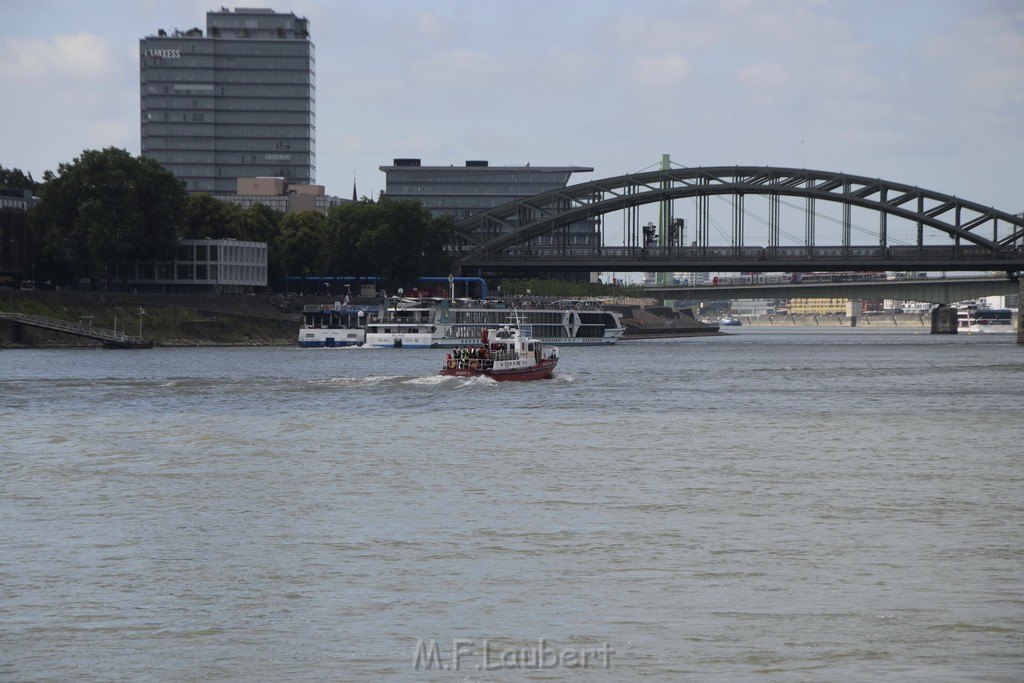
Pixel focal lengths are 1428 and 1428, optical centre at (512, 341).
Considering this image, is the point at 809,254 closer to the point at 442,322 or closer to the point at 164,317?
the point at 442,322

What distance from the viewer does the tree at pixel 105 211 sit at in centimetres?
15612

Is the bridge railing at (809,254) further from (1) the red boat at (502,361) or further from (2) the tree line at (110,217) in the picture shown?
(1) the red boat at (502,361)

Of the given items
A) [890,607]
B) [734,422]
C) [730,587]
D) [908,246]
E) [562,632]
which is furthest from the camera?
[908,246]

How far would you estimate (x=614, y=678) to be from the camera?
18469 mm

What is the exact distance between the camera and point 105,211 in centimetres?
15662

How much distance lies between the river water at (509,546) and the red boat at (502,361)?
28.5 meters

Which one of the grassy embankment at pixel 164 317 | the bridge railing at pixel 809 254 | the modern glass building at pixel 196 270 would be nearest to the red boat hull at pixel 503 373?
the grassy embankment at pixel 164 317

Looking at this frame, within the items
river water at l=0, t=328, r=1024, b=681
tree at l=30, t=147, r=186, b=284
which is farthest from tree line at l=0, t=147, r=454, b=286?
river water at l=0, t=328, r=1024, b=681

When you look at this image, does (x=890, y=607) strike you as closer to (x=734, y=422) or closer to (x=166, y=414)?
(x=734, y=422)

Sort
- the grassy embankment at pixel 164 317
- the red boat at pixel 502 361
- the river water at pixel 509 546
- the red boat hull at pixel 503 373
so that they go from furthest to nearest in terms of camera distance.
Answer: the grassy embankment at pixel 164 317 → the red boat at pixel 502 361 → the red boat hull at pixel 503 373 → the river water at pixel 509 546

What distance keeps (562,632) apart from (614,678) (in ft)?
7.94

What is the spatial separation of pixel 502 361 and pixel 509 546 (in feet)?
217

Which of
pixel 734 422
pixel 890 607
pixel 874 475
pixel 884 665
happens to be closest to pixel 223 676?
pixel 884 665

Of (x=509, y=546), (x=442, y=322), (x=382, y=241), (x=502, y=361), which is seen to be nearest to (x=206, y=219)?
(x=382, y=241)
